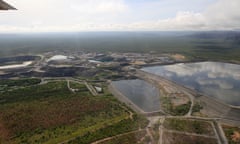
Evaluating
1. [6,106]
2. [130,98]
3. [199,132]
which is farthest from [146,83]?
[6,106]

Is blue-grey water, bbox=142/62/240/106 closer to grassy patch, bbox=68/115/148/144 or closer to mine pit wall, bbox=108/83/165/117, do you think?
mine pit wall, bbox=108/83/165/117

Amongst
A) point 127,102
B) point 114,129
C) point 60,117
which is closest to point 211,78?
point 127,102

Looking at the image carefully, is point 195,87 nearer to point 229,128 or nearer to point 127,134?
point 229,128

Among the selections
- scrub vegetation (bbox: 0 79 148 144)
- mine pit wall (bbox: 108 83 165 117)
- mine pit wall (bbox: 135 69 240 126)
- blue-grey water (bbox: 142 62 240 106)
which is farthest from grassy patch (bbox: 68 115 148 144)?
blue-grey water (bbox: 142 62 240 106)

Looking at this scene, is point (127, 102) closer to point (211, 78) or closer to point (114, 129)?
point (114, 129)

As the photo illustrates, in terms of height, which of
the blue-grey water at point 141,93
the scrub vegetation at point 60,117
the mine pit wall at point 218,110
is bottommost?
the blue-grey water at point 141,93

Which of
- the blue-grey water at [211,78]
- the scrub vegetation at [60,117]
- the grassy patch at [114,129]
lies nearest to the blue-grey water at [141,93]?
the scrub vegetation at [60,117]

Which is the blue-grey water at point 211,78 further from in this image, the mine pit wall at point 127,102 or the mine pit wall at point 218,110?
the mine pit wall at point 127,102
